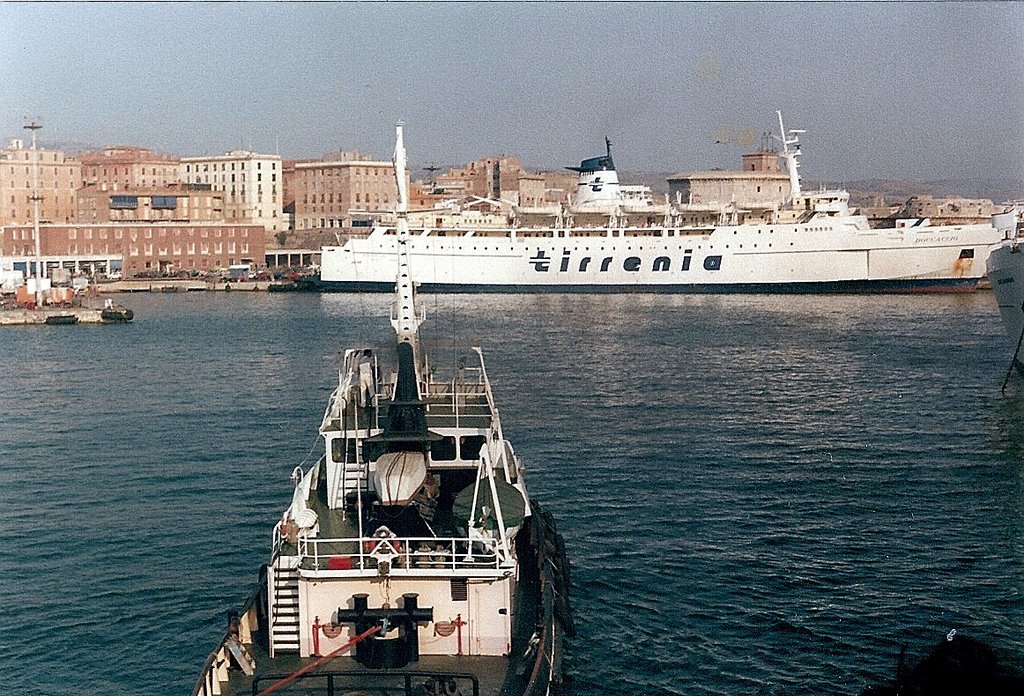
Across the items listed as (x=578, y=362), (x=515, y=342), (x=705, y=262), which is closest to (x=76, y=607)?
(x=578, y=362)

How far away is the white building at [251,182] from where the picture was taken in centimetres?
12462

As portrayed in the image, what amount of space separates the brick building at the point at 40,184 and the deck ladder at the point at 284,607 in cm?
→ 10732

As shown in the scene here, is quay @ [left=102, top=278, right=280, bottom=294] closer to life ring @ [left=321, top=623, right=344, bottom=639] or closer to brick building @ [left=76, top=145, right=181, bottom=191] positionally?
brick building @ [left=76, top=145, right=181, bottom=191]

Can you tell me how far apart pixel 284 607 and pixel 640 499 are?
443 inches

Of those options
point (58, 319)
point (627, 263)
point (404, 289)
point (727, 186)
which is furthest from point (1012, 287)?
point (727, 186)

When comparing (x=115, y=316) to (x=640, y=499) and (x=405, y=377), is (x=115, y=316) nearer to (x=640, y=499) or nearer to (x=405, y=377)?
(x=640, y=499)

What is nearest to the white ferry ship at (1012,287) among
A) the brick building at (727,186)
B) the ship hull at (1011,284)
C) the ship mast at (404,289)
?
the ship hull at (1011,284)

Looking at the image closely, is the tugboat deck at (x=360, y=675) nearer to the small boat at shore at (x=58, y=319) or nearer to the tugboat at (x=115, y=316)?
the tugboat at (x=115, y=316)

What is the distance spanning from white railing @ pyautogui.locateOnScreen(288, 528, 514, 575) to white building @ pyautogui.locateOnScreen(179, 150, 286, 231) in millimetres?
115515

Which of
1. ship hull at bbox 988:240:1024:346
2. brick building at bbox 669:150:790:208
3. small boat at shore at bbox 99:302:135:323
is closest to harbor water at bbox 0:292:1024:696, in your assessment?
ship hull at bbox 988:240:1024:346

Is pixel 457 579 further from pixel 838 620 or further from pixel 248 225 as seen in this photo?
pixel 248 225

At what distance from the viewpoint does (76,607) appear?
1641 centimetres

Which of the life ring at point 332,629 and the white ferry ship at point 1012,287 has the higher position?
the white ferry ship at point 1012,287

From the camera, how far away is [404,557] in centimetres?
1145
